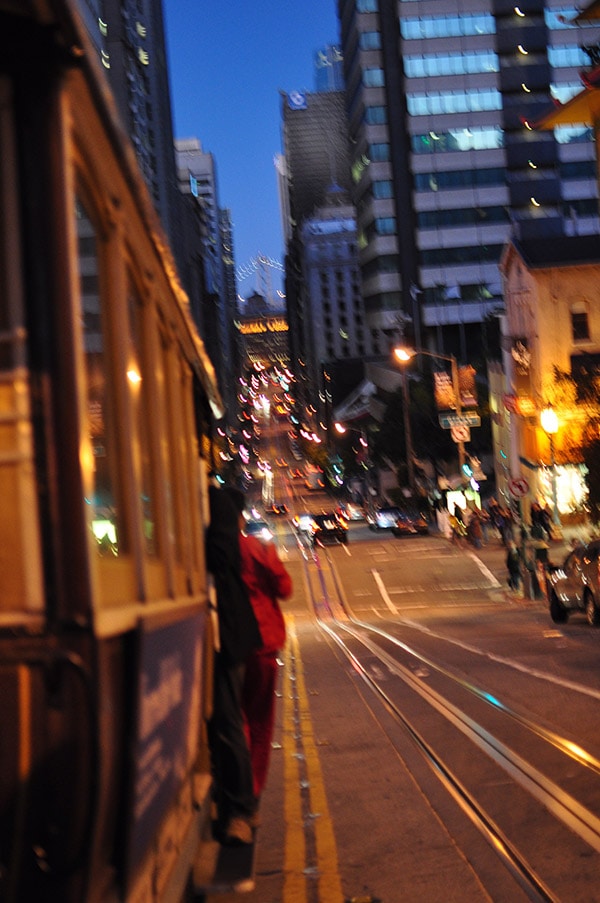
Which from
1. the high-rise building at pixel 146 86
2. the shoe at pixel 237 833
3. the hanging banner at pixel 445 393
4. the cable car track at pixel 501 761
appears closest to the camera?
the shoe at pixel 237 833

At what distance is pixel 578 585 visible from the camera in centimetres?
2181

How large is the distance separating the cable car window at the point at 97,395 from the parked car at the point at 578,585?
17830 mm

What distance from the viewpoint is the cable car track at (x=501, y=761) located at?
6613 millimetres

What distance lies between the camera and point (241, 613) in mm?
6066

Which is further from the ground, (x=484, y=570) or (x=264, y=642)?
(x=264, y=642)

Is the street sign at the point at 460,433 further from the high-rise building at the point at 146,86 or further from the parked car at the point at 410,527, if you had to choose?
the high-rise building at the point at 146,86

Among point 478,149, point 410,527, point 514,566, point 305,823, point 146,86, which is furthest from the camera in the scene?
point 146,86

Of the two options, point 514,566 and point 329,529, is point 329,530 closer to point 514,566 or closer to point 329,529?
point 329,529

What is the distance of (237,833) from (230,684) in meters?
0.68

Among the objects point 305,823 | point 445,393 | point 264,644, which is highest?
point 445,393

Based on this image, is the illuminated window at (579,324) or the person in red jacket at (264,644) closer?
the person in red jacket at (264,644)

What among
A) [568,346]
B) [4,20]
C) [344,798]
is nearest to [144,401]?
[4,20]

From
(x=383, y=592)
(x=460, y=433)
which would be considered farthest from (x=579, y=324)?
(x=383, y=592)

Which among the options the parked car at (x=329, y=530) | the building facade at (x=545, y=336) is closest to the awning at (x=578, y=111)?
the building facade at (x=545, y=336)
